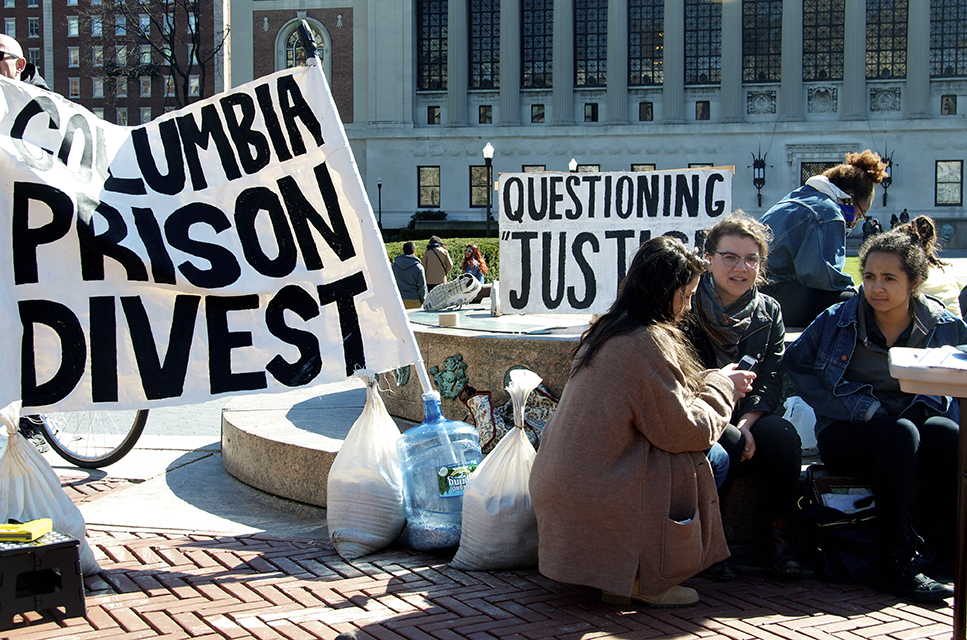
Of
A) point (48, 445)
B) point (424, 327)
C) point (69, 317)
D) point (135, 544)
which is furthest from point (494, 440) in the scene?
point (48, 445)

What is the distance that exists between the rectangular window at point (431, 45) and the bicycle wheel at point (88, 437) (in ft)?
155

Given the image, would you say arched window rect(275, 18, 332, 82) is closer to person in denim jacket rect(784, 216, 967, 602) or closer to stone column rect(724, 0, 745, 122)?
stone column rect(724, 0, 745, 122)

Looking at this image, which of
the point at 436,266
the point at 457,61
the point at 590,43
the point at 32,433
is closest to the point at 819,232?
the point at 32,433

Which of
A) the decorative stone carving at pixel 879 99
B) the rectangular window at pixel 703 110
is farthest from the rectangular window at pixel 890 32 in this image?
the rectangular window at pixel 703 110

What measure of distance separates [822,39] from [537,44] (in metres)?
14.9

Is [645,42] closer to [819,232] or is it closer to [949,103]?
[949,103]

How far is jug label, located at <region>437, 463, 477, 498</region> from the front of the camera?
439 centimetres

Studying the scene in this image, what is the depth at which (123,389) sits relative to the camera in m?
4.12

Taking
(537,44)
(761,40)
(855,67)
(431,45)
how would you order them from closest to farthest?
1. (855,67)
2. (761,40)
3. (537,44)
4. (431,45)

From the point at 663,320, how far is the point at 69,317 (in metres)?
2.54

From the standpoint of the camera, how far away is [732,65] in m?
48.1

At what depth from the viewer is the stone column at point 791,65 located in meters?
47.4

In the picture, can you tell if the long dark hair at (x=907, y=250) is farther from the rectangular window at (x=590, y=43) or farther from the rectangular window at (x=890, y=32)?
the rectangular window at (x=890, y=32)

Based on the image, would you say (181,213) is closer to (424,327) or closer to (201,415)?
(424,327)
